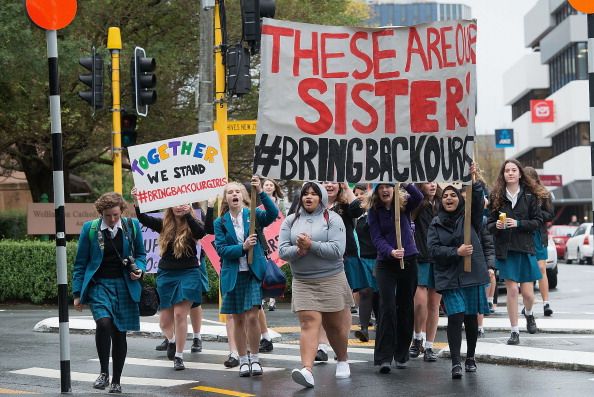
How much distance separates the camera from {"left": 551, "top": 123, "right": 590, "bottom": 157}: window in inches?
2696

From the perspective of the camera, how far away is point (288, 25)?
10.4 meters

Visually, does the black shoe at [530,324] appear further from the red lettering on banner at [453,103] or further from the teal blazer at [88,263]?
the teal blazer at [88,263]

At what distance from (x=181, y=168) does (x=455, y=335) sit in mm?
3803

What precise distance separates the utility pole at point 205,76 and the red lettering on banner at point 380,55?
675 centimetres

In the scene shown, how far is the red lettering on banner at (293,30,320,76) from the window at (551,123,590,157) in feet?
183

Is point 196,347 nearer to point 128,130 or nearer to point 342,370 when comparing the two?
point 342,370

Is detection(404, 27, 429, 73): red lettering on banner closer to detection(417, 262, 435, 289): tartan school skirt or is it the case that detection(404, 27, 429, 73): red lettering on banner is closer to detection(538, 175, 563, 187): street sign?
detection(417, 262, 435, 289): tartan school skirt

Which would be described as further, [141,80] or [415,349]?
[141,80]

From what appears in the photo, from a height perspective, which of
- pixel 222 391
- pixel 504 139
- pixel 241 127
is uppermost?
pixel 504 139

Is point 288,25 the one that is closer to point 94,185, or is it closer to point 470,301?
point 470,301

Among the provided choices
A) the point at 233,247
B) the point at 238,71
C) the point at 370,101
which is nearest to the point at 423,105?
the point at 370,101

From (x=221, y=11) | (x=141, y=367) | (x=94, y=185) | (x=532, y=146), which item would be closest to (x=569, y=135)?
(x=532, y=146)

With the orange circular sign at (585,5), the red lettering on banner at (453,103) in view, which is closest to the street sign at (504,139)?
the red lettering on banner at (453,103)

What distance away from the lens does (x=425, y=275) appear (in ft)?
40.6
